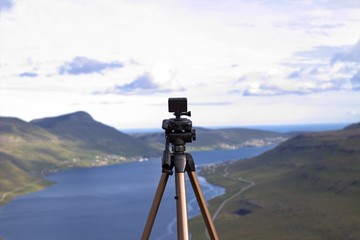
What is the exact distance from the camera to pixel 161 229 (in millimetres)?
188375

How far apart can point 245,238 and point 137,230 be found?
1534 inches

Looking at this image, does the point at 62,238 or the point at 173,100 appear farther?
the point at 62,238

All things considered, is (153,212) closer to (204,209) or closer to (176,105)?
(204,209)

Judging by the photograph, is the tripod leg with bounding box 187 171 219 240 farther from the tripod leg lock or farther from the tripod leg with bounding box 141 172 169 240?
the tripod leg with bounding box 141 172 169 240

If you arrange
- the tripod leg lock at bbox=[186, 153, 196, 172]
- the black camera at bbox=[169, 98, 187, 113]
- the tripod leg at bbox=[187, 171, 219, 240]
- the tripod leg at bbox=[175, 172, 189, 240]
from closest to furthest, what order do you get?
the tripod leg at bbox=[175, 172, 189, 240], the black camera at bbox=[169, 98, 187, 113], the tripod leg at bbox=[187, 171, 219, 240], the tripod leg lock at bbox=[186, 153, 196, 172]

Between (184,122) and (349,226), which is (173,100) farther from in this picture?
(349,226)

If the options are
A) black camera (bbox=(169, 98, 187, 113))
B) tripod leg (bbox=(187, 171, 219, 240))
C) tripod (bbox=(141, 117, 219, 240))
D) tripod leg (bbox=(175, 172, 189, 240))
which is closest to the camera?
tripod leg (bbox=(175, 172, 189, 240))

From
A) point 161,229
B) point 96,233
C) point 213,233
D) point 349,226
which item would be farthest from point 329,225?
point 213,233

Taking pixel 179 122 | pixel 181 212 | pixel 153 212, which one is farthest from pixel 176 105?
pixel 153 212

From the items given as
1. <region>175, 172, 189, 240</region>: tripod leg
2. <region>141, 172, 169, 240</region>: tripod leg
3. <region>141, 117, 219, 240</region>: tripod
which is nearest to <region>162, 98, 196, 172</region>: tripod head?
<region>141, 117, 219, 240</region>: tripod

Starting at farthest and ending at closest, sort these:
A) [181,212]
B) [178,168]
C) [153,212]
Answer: [178,168], [153,212], [181,212]

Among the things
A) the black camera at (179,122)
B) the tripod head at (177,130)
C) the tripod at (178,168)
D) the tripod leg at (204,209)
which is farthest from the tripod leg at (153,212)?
the black camera at (179,122)

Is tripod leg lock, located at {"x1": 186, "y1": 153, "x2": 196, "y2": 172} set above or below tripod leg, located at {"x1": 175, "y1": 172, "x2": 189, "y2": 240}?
above

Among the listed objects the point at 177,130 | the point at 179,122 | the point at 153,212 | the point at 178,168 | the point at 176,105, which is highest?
the point at 176,105
